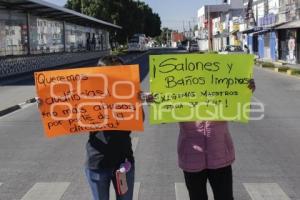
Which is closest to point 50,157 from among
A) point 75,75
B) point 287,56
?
point 75,75

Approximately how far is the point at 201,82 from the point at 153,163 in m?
4.16

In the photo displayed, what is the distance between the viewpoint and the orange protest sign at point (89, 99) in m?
4.90

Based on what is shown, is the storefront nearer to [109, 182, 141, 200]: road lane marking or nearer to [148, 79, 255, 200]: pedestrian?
[109, 182, 141, 200]: road lane marking

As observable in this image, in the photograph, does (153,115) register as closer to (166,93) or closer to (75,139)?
(166,93)

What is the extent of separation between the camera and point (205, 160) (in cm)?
449

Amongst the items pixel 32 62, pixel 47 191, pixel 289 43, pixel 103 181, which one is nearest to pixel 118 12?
pixel 289 43

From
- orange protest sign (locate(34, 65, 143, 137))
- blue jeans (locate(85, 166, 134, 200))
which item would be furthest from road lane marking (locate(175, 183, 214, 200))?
blue jeans (locate(85, 166, 134, 200))

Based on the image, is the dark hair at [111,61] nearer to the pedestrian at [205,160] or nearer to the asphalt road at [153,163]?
the pedestrian at [205,160]

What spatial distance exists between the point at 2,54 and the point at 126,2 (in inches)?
2476

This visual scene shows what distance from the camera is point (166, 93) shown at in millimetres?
4953

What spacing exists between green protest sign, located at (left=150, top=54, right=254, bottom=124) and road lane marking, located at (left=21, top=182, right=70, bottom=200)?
2.71 metres

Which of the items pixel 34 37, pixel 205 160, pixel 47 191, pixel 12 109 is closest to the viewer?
pixel 205 160

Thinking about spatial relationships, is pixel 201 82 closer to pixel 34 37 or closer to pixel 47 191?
pixel 47 191

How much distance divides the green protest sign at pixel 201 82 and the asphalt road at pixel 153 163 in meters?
2.30
